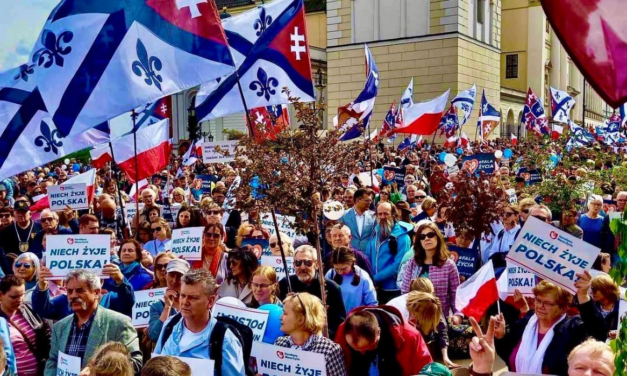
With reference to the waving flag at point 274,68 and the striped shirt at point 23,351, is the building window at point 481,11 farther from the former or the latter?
the striped shirt at point 23,351

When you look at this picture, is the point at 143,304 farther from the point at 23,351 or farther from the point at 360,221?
the point at 360,221

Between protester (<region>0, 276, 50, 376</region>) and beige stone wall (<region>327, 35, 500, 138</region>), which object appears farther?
beige stone wall (<region>327, 35, 500, 138</region>)

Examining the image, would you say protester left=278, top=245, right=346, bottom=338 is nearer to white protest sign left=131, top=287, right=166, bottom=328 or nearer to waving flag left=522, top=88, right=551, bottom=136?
white protest sign left=131, top=287, right=166, bottom=328

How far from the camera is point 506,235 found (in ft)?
27.9

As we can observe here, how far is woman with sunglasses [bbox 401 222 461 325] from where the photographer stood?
654 cm

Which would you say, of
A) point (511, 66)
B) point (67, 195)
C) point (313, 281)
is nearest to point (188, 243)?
point (313, 281)

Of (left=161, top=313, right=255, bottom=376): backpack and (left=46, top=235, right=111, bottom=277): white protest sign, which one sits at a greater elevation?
(left=46, top=235, right=111, bottom=277): white protest sign

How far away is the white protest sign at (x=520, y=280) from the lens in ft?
20.1

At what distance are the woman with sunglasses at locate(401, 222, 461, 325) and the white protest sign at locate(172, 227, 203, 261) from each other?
7.07ft

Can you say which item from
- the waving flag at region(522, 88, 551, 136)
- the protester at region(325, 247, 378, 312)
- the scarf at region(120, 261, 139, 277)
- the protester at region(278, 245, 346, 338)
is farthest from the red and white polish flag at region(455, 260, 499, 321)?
the waving flag at region(522, 88, 551, 136)

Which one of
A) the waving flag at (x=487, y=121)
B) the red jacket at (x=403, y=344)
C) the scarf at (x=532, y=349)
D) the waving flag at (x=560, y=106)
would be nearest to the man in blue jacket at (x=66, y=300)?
the red jacket at (x=403, y=344)

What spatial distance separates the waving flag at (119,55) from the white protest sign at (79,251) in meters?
1.03

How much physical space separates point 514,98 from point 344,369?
4967 cm

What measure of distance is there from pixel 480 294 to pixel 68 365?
10.6 ft
